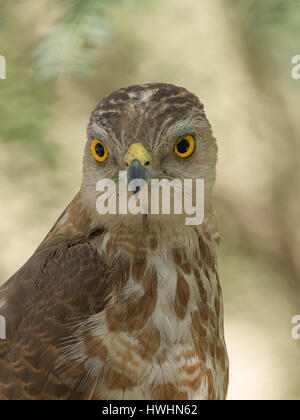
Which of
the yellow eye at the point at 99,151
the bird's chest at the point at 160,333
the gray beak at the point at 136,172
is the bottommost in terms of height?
the bird's chest at the point at 160,333

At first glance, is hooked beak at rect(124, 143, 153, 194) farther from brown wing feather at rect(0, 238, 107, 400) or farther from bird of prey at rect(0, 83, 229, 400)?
brown wing feather at rect(0, 238, 107, 400)

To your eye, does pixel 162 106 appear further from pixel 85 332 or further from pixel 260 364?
pixel 260 364

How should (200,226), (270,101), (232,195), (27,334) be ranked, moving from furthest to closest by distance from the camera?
1. (232,195)
2. (270,101)
3. (200,226)
4. (27,334)

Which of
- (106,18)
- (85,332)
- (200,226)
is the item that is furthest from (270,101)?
(85,332)

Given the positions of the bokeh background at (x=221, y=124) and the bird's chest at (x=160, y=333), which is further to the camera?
the bokeh background at (x=221, y=124)

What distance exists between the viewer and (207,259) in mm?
2953

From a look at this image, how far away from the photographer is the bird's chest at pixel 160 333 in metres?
Answer: 2.61

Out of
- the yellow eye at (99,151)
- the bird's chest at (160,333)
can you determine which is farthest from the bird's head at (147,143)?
the bird's chest at (160,333)

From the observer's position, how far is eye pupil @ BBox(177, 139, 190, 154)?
2752mm

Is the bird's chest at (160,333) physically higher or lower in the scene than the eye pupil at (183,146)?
lower

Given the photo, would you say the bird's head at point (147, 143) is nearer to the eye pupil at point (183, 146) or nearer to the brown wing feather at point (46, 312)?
the eye pupil at point (183, 146)

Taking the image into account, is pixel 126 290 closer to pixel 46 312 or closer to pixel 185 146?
pixel 46 312
